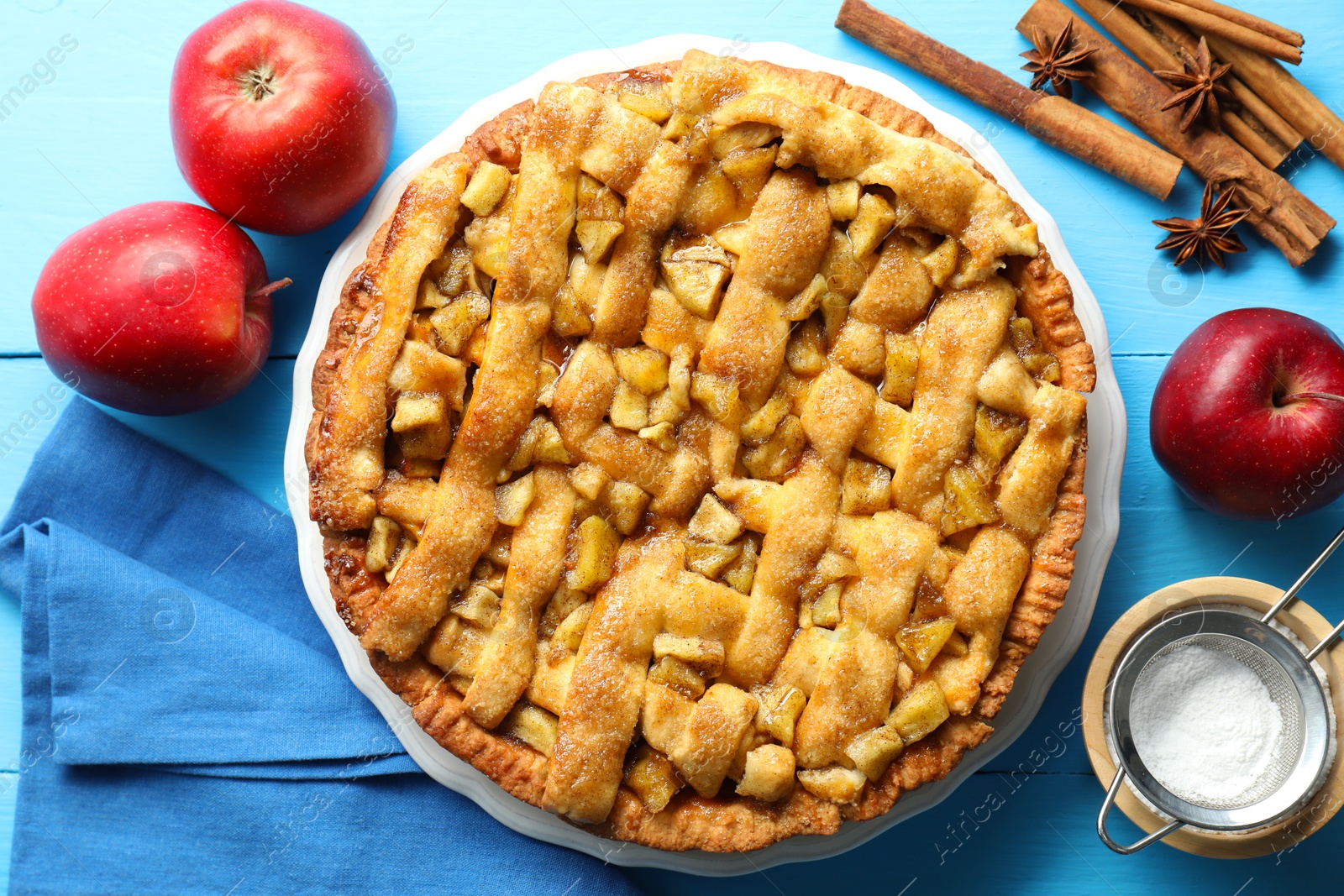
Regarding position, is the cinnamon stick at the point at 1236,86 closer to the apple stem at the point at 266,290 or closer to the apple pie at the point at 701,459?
the apple pie at the point at 701,459

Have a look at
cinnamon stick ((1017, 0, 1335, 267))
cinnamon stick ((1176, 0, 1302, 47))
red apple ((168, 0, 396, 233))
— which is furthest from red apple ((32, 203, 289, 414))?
cinnamon stick ((1176, 0, 1302, 47))

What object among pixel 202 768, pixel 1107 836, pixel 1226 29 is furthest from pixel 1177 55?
pixel 202 768

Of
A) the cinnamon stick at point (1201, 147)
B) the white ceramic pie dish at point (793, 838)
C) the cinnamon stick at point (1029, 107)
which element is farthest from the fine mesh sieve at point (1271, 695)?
the cinnamon stick at point (1029, 107)

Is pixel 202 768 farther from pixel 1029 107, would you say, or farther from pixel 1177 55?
pixel 1177 55

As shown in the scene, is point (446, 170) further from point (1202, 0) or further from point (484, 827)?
point (1202, 0)

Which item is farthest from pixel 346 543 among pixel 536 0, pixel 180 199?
pixel 536 0
